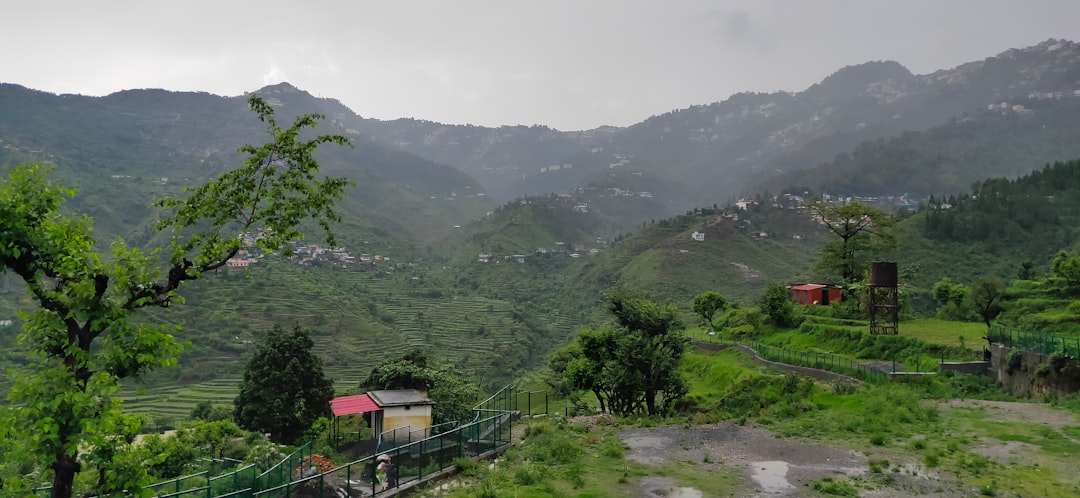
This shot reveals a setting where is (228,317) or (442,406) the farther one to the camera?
(228,317)

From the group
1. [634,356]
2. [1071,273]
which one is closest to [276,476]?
[634,356]

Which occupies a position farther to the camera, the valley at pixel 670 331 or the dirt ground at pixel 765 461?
the dirt ground at pixel 765 461

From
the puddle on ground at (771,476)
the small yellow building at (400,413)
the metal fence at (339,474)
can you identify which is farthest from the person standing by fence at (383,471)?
the small yellow building at (400,413)

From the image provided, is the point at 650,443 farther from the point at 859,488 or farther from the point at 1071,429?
the point at 1071,429

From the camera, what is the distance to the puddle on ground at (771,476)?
544 inches

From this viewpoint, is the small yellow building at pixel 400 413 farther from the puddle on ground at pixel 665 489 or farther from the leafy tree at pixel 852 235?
the leafy tree at pixel 852 235

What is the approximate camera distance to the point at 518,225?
550 feet

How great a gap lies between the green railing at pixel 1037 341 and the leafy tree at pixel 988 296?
1400 cm

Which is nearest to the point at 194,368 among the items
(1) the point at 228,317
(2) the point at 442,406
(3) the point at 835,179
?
(1) the point at 228,317

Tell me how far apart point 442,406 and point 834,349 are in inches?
850

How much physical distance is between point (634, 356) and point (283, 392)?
1924 cm

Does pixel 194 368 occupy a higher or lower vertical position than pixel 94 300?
lower

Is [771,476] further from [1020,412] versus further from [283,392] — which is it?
A: [283,392]

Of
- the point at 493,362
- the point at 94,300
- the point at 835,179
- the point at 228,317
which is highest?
the point at 835,179
